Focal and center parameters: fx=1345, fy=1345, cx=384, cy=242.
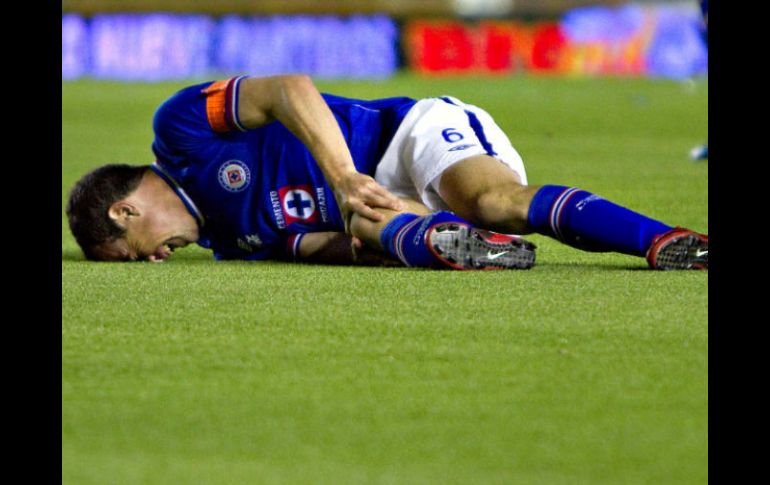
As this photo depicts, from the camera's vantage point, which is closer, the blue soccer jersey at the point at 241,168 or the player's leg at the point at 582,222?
the player's leg at the point at 582,222

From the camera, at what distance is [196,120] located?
162 inches

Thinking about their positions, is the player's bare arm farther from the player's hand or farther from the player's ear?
the player's ear

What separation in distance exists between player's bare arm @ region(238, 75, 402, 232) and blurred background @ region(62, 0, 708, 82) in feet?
65.5

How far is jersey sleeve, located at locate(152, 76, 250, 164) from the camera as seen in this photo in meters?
4.09

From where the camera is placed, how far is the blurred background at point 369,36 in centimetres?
2434

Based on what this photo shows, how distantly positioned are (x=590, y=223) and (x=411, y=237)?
0.49m

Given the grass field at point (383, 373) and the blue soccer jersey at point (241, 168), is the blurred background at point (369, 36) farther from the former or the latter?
the grass field at point (383, 373)

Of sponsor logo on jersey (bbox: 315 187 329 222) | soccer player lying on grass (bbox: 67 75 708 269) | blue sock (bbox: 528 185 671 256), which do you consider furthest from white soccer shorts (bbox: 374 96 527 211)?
blue sock (bbox: 528 185 671 256)

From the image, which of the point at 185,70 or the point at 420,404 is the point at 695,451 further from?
the point at 185,70

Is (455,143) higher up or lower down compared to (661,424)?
higher up

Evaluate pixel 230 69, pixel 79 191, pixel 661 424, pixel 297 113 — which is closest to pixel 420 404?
pixel 661 424

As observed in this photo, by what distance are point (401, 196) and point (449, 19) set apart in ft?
72.7

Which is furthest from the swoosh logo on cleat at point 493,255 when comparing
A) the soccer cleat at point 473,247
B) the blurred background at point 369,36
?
the blurred background at point 369,36
